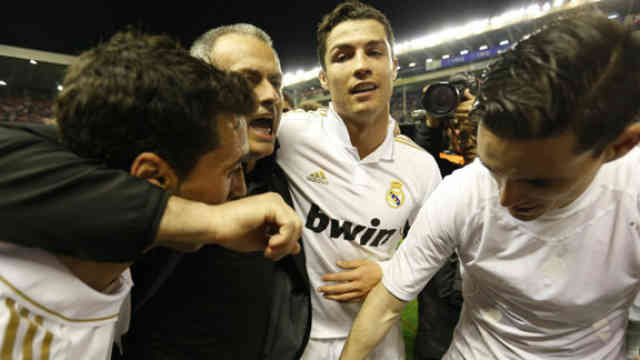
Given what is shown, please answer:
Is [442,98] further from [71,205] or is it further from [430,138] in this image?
[71,205]

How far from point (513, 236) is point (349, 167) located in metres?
0.70

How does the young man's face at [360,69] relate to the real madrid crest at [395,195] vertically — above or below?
above

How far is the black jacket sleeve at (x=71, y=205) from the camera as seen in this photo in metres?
0.54

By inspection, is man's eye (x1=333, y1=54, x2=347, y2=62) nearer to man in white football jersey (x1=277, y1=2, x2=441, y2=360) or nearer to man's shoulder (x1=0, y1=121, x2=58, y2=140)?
man in white football jersey (x1=277, y1=2, x2=441, y2=360)

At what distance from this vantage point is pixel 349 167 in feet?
4.50

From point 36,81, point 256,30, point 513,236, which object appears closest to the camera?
point 513,236

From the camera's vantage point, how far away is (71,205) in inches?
21.4

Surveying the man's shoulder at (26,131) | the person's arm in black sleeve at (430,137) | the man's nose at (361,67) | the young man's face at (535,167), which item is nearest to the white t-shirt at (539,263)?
the young man's face at (535,167)

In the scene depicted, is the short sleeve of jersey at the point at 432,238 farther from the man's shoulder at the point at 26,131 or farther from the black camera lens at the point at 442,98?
the man's shoulder at the point at 26,131

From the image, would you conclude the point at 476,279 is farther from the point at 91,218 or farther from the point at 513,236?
the point at 91,218

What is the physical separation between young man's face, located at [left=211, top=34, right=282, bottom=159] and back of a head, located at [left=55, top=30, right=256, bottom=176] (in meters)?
0.45

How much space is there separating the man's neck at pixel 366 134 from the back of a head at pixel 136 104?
804 mm

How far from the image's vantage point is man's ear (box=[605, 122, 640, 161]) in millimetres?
698

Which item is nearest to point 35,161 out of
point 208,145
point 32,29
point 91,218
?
point 91,218
